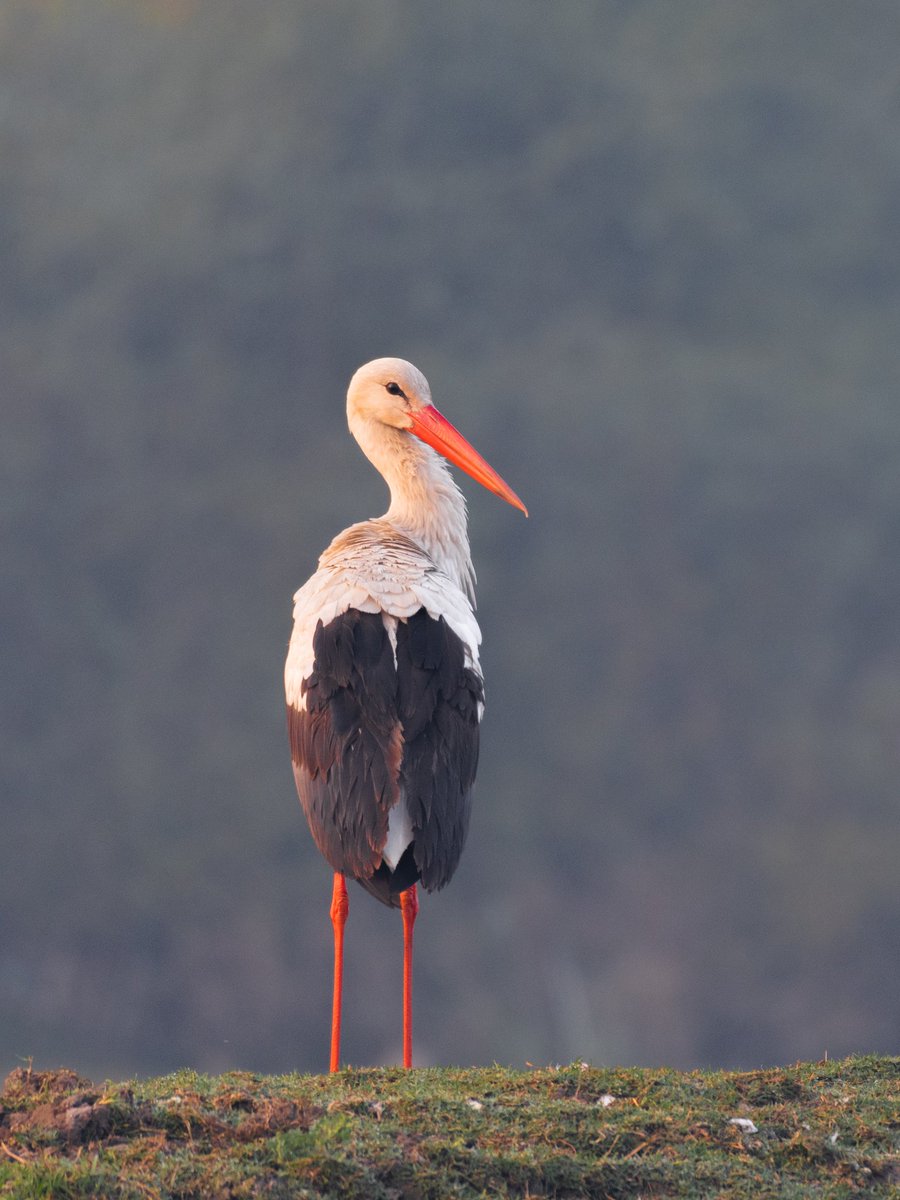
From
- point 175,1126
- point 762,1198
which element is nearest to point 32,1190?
point 175,1126

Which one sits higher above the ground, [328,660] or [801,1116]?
[328,660]

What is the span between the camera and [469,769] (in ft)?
27.0

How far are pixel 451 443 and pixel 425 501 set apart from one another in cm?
48

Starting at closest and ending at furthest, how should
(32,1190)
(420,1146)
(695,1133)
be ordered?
(32,1190), (420,1146), (695,1133)

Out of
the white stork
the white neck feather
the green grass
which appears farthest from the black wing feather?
the white neck feather

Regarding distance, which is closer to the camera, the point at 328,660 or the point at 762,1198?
the point at 762,1198

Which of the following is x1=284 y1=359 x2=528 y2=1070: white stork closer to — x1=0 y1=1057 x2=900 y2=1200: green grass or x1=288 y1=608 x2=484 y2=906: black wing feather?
x1=288 y1=608 x2=484 y2=906: black wing feather

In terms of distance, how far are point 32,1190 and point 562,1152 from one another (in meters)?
1.83

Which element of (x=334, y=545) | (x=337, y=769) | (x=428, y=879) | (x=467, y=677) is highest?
(x=334, y=545)

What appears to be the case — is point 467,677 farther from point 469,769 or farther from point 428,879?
point 428,879

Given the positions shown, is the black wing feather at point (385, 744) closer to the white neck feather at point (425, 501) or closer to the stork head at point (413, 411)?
the white neck feather at point (425, 501)

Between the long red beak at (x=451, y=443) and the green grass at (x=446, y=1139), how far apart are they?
14.8ft

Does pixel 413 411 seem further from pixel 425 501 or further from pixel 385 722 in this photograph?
pixel 385 722

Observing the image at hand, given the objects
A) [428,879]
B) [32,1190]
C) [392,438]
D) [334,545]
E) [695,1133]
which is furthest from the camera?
[392,438]
